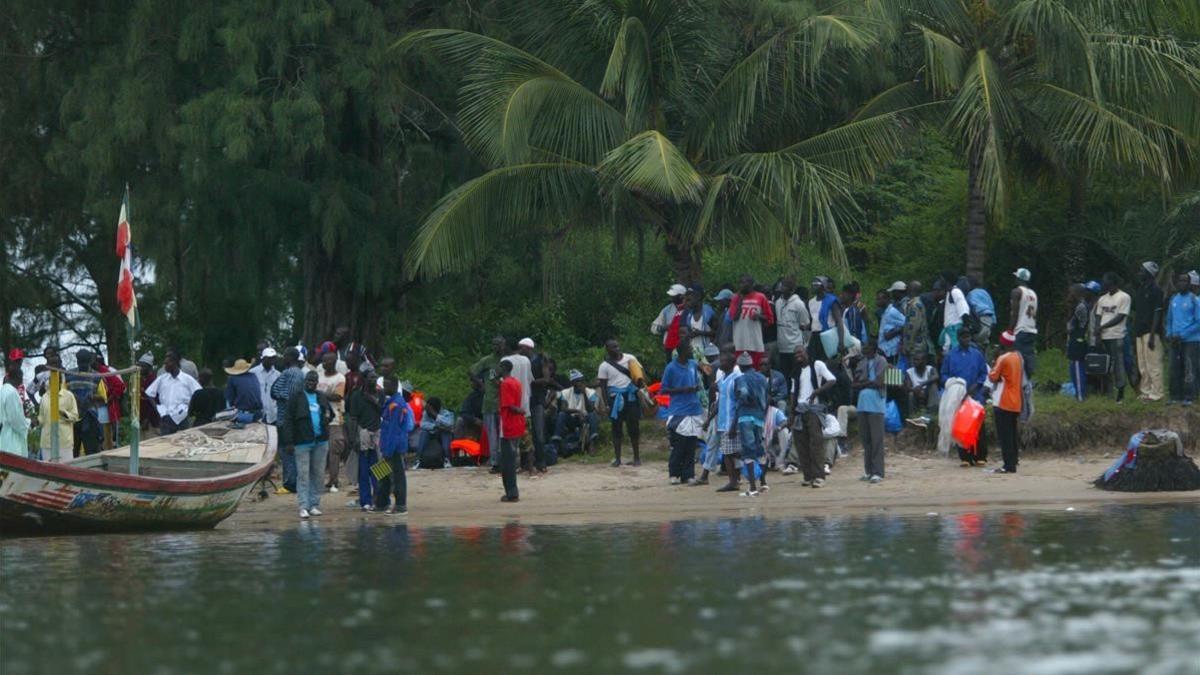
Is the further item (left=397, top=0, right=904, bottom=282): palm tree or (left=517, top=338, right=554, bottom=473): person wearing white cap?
(left=397, top=0, right=904, bottom=282): palm tree

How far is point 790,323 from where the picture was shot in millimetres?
23031

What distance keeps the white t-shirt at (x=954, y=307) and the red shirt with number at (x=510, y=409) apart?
5649 millimetres

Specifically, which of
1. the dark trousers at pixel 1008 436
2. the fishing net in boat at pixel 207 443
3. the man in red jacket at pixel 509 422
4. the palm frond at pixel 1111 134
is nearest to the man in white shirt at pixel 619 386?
the man in red jacket at pixel 509 422

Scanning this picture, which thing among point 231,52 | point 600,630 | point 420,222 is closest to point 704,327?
point 420,222

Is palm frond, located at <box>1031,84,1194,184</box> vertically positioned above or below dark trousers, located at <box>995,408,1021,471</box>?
above

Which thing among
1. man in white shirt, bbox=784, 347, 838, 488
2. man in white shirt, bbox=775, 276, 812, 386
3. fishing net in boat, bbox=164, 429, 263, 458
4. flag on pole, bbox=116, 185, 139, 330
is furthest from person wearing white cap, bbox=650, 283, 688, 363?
flag on pole, bbox=116, 185, 139, 330

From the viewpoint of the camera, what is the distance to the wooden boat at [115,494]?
18812 mm

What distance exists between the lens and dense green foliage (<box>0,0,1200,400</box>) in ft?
81.4

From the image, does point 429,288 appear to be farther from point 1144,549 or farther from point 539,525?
point 1144,549

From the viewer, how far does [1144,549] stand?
625 inches

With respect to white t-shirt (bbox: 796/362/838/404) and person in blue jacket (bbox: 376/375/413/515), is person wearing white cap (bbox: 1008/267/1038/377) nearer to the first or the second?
white t-shirt (bbox: 796/362/838/404)

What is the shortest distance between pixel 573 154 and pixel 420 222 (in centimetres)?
385

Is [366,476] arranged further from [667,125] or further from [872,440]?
[667,125]

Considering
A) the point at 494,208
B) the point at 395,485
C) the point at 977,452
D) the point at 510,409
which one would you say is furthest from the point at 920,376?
the point at 395,485
